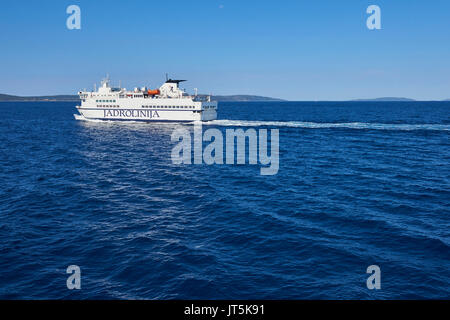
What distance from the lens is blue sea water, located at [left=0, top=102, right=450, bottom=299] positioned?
14.8 m

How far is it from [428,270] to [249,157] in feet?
109

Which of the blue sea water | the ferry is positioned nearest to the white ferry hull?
the ferry

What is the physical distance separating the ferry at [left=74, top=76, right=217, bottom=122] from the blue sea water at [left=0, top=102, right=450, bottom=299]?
4671 cm

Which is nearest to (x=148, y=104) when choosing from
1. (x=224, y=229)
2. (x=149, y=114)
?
(x=149, y=114)

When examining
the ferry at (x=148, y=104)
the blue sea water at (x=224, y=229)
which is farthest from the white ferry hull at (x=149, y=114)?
the blue sea water at (x=224, y=229)

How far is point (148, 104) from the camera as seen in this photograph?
295 ft

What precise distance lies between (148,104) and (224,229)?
74.2 meters

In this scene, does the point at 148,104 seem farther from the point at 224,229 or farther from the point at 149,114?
the point at 224,229

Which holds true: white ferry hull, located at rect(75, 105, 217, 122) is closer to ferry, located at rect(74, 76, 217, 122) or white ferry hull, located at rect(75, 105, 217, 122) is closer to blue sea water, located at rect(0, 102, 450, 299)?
ferry, located at rect(74, 76, 217, 122)

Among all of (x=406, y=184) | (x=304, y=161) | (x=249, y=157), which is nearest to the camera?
(x=406, y=184)

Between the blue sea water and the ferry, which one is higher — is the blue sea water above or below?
below

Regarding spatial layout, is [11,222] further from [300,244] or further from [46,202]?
[300,244]
